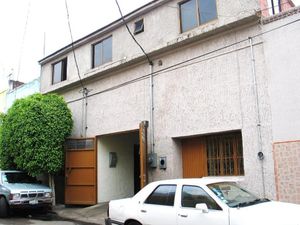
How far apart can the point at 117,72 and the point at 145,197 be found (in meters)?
7.52

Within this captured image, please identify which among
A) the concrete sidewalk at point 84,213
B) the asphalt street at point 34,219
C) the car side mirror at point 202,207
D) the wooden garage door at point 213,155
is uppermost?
the wooden garage door at point 213,155

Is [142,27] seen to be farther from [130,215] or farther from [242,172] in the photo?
[130,215]

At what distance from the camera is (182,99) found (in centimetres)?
1124

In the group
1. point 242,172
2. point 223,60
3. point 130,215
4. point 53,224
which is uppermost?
point 223,60

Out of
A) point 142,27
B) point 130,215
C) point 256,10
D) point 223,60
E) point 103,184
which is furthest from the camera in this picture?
point 103,184

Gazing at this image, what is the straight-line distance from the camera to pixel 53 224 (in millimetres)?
10719

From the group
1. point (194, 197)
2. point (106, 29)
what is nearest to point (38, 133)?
point (106, 29)

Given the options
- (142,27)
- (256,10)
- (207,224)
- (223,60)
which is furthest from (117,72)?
(207,224)

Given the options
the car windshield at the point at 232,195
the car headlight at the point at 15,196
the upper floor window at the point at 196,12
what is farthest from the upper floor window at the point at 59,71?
the car windshield at the point at 232,195

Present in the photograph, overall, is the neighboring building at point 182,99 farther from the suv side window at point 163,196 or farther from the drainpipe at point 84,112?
the suv side window at point 163,196

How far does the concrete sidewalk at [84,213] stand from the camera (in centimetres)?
1150

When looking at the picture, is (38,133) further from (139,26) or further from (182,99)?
(182,99)

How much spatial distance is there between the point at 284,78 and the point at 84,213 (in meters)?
8.03

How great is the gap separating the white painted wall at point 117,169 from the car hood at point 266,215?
9.13 m
